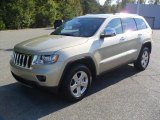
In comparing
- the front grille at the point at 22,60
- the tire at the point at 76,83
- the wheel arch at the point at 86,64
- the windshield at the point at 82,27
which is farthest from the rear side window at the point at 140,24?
the front grille at the point at 22,60

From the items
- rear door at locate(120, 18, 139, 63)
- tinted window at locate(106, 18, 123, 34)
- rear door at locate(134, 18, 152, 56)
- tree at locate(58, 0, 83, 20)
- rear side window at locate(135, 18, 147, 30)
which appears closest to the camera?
tinted window at locate(106, 18, 123, 34)

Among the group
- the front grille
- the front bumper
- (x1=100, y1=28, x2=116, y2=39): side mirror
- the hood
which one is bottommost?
the front bumper

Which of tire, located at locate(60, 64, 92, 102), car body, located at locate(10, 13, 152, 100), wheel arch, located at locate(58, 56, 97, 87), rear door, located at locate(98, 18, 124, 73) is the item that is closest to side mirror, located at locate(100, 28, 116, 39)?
car body, located at locate(10, 13, 152, 100)

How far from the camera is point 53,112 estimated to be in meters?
4.93

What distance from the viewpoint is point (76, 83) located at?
5426mm

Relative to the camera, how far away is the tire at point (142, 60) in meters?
7.70

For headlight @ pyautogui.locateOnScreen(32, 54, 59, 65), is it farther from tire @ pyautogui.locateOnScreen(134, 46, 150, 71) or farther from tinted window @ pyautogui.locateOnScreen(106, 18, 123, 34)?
tire @ pyautogui.locateOnScreen(134, 46, 150, 71)

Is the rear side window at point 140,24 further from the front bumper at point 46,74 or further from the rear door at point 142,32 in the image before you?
the front bumper at point 46,74

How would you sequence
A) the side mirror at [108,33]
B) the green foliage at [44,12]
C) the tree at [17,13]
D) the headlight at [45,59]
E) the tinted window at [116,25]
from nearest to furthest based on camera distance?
the headlight at [45,59] < the side mirror at [108,33] < the tinted window at [116,25] < the tree at [17,13] < the green foliage at [44,12]

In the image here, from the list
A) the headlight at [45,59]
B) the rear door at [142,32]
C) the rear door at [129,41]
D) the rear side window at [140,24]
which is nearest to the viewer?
the headlight at [45,59]

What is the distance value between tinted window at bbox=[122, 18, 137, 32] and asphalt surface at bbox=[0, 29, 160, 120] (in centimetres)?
134

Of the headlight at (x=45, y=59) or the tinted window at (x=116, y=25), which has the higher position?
the tinted window at (x=116, y=25)

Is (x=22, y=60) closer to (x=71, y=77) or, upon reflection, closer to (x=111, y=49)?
(x=71, y=77)

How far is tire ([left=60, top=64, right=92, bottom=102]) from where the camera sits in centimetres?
515
